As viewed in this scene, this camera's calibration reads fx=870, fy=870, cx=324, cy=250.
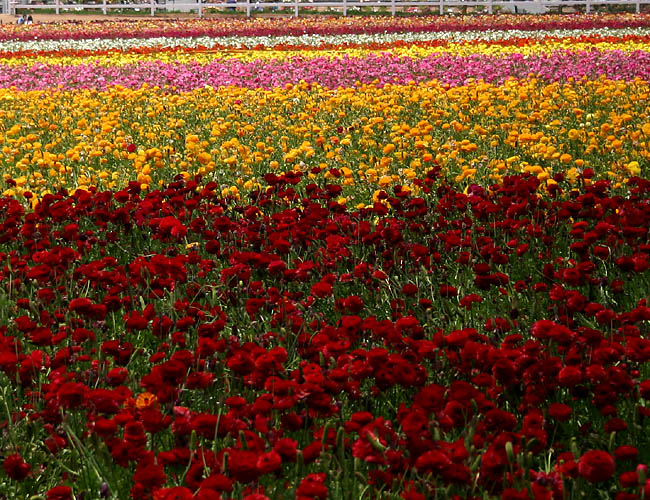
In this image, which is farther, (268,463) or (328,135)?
(328,135)

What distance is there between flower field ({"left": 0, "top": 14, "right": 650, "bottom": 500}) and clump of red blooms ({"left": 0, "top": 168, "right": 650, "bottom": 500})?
0.01 m

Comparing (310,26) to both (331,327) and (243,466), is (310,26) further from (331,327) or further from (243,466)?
(243,466)

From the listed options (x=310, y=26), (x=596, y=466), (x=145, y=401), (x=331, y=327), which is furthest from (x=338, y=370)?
(x=310, y=26)

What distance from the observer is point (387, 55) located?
15.9m

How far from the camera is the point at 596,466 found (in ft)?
5.96

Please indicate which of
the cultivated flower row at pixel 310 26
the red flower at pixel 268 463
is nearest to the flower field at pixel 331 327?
the red flower at pixel 268 463

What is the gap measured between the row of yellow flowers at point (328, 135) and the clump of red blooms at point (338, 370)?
1.01 meters

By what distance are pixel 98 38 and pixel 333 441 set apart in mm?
25623

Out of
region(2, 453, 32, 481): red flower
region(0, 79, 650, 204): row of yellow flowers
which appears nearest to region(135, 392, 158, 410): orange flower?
region(2, 453, 32, 481): red flower

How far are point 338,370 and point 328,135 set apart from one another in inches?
239

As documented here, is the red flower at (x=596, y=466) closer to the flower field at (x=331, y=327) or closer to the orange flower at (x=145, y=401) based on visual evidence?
the flower field at (x=331, y=327)

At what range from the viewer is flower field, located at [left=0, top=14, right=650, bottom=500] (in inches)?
85.8

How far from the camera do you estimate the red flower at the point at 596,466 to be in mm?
1810

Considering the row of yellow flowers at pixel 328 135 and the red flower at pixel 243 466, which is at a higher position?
the row of yellow flowers at pixel 328 135
